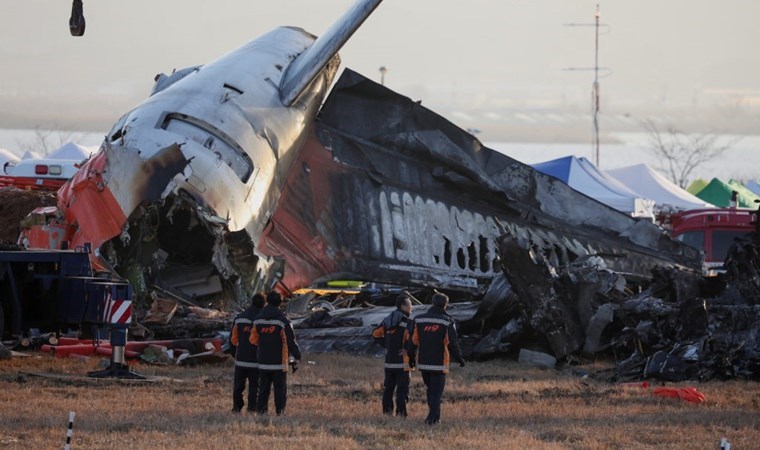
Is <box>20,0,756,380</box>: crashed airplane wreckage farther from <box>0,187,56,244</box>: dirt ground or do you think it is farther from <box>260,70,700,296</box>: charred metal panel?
<box>0,187,56,244</box>: dirt ground

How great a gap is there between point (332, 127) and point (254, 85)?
13.0 ft

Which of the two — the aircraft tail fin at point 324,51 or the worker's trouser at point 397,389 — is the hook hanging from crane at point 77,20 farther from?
the worker's trouser at point 397,389

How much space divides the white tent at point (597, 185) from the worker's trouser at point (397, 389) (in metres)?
31.2

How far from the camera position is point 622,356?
22875mm

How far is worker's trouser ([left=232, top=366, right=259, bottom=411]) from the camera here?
51.1 ft

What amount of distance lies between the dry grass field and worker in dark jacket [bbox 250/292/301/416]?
0.36 metres

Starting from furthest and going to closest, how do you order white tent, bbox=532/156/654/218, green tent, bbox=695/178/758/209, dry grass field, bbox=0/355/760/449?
green tent, bbox=695/178/758/209 < white tent, bbox=532/156/654/218 < dry grass field, bbox=0/355/760/449

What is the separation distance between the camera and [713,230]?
38.4 m

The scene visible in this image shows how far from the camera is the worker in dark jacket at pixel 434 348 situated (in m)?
14.8

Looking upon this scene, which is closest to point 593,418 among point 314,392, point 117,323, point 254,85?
point 314,392

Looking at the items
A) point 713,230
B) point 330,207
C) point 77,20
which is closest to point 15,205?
point 330,207

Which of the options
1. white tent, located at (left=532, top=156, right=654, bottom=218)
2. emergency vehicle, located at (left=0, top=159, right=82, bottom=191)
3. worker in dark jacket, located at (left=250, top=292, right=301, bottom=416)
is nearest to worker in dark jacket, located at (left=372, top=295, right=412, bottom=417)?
worker in dark jacket, located at (left=250, top=292, right=301, bottom=416)

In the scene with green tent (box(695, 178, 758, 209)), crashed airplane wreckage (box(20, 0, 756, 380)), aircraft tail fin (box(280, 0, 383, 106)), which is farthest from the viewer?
green tent (box(695, 178, 758, 209))

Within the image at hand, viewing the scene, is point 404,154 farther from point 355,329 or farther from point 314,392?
point 314,392
